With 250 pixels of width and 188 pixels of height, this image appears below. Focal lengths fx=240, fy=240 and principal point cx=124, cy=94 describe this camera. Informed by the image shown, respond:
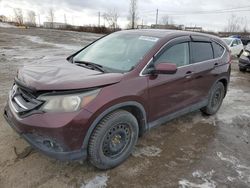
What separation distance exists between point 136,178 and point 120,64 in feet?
5.03

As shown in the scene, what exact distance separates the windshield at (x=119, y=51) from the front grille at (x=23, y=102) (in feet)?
3.56

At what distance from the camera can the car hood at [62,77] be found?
8.59 ft

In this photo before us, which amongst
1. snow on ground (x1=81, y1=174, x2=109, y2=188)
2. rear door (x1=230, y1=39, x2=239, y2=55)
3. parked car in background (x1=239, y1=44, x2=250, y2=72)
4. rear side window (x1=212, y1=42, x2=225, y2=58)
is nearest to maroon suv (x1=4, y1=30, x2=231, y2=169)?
snow on ground (x1=81, y1=174, x2=109, y2=188)

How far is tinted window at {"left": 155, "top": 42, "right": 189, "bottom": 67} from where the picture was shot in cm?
357

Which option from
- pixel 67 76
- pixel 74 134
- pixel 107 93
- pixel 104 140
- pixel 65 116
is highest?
pixel 67 76

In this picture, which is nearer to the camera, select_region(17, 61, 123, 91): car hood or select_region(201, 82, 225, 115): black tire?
select_region(17, 61, 123, 91): car hood

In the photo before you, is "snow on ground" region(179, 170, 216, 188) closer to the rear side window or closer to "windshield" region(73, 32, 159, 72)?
"windshield" region(73, 32, 159, 72)

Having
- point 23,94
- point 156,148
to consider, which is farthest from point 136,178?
point 23,94

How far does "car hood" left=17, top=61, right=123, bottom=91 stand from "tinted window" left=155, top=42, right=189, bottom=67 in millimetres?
908

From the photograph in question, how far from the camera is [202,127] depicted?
4617 mm

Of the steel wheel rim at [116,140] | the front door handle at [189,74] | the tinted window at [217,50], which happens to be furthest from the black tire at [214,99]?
the steel wheel rim at [116,140]

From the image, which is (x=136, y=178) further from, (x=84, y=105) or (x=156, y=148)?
(x=84, y=105)

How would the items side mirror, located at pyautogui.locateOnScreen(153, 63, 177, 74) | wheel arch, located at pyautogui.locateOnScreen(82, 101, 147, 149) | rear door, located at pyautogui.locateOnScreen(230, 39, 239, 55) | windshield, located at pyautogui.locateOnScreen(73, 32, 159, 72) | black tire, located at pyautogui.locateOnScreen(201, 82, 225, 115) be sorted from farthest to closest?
rear door, located at pyautogui.locateOnScreen(230, 39, 239, 55) → black tire, located at pyautogui.locateOnScreen(201, 82, 225, 115) → windshield, located at pyautogui.locateOnScreen(73, 32, 159, 72) → side mirror, located at pyautogui.locateOnScreen(153, 63, 177, 74) → wheel arch, located at pyautogui.locateOnScreen(82, 101, 147, 149)

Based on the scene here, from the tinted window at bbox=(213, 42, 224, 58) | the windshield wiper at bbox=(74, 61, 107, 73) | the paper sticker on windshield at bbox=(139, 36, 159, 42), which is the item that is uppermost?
the paper sticker on windshield at bbox=(139, 36, 159, 42)
